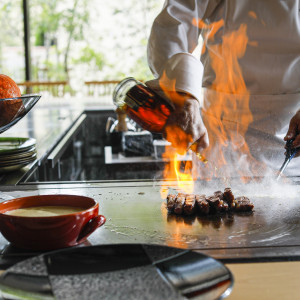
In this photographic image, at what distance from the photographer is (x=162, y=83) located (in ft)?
4.44

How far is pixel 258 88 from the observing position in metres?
1.88

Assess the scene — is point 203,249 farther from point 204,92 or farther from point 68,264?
point 204,92

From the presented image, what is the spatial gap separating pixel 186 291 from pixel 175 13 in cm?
126

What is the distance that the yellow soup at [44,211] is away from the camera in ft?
3.16

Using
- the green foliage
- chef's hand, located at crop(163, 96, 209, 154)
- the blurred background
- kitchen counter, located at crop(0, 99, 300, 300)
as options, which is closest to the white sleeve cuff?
chef's hand, located at crop(163, 96, 209, 154)

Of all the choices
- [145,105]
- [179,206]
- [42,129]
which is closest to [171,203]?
[179,206]

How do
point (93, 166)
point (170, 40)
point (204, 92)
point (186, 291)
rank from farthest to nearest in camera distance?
point (93, 166) → point (204, 92) → point (170, 40) → point (186, 291)

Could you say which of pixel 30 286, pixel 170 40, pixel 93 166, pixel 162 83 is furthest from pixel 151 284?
pixel 93 166

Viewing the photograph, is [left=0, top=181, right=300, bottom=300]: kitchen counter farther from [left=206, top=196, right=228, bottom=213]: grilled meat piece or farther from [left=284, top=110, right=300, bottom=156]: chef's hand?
[left=284, top=110, right=300, bottom=156]: chef's hand

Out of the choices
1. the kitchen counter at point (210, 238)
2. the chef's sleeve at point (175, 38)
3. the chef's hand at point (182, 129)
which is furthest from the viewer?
the chef's sleeve at point (175, 38)

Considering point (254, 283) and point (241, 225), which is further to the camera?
point (241, 225)

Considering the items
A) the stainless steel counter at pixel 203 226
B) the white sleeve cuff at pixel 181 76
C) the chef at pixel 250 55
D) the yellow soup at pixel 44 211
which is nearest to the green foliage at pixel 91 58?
the chef at pixel 250 55

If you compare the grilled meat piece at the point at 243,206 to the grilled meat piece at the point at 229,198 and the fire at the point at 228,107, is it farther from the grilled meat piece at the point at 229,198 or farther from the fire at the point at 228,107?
the fire at the point at 228,107

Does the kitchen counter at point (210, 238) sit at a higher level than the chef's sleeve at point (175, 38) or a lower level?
lower
